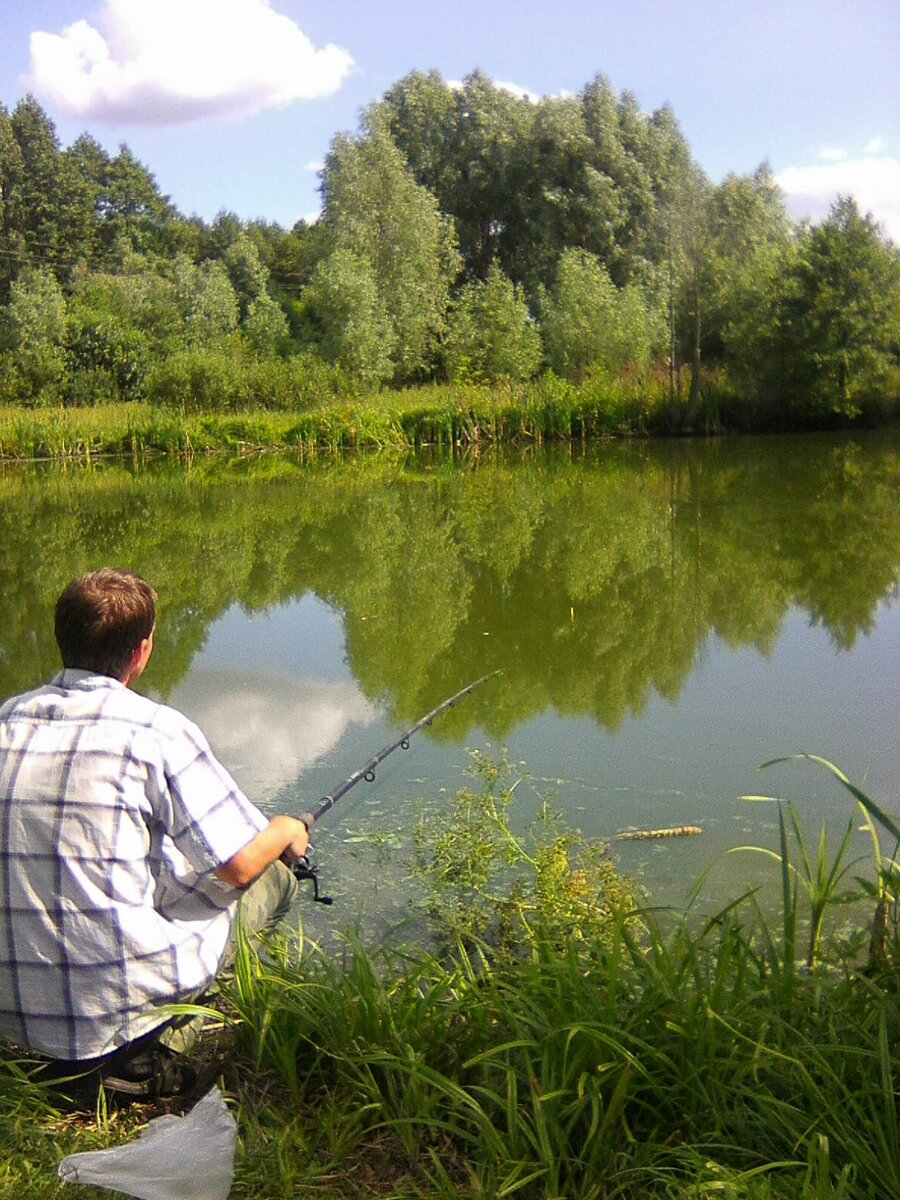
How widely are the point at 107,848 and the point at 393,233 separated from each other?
2900cm

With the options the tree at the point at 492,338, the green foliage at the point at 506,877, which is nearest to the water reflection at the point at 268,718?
the green foliage at the point at 506,877

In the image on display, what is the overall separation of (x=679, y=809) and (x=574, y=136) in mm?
32001

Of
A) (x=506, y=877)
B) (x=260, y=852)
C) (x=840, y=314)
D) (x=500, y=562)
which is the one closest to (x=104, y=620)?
(x=260, y=852)

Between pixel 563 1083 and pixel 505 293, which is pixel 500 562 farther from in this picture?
pixel 505 293

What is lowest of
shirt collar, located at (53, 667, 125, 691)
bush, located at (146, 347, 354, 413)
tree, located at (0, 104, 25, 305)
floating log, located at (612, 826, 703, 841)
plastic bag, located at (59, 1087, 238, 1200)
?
floating log, located at (612, 826, 703, 841)

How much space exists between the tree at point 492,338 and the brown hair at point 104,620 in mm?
23241

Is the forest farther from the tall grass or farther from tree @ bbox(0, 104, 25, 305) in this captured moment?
the tall grass

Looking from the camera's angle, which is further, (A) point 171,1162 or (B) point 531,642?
(B) point 531,642

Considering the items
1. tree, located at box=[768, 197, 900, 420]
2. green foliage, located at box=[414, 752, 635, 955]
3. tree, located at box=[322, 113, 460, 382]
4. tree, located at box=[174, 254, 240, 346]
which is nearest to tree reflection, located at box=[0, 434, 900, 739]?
green foliage, located at box=[414, 752, 635, 955]

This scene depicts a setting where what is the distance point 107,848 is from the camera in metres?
2.05

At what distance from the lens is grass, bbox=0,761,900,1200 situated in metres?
1.86

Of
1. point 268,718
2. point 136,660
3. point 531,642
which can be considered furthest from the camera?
point 531,642

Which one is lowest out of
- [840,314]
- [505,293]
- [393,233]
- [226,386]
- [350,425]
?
[350,425]

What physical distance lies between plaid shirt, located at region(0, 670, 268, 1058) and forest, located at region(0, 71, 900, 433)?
67.5 feet
